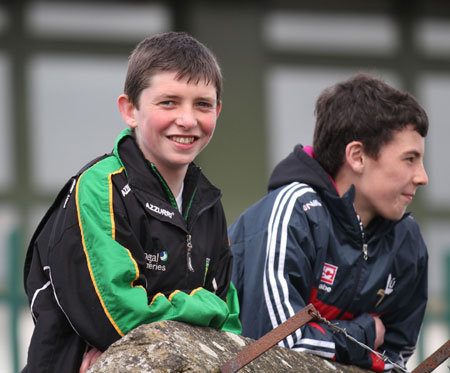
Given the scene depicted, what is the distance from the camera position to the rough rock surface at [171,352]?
8.11 ft

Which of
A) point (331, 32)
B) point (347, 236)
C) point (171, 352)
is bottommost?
point (171, 352)

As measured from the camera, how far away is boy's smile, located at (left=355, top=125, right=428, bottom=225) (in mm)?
3607

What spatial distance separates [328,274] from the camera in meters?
3.45

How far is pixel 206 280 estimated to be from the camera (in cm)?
305

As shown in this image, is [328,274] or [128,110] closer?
[128,110]

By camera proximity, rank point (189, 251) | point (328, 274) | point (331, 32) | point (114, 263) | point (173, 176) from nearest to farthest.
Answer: point (114, 263)
point (189, 251)
point (173, 176)
point (328, 274)
point (331, 32)

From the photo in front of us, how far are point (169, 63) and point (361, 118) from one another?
104cm

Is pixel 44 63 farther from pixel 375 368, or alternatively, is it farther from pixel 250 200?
pixel 375 368

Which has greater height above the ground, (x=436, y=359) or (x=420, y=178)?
(x=420, y=178)

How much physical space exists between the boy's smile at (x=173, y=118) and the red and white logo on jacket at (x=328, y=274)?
0.74 metres

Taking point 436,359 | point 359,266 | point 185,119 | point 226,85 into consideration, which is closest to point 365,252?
point 359,266

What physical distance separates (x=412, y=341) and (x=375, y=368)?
43 cm

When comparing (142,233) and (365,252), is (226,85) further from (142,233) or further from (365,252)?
(142,233)

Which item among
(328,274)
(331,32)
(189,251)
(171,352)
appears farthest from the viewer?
(331,32)
